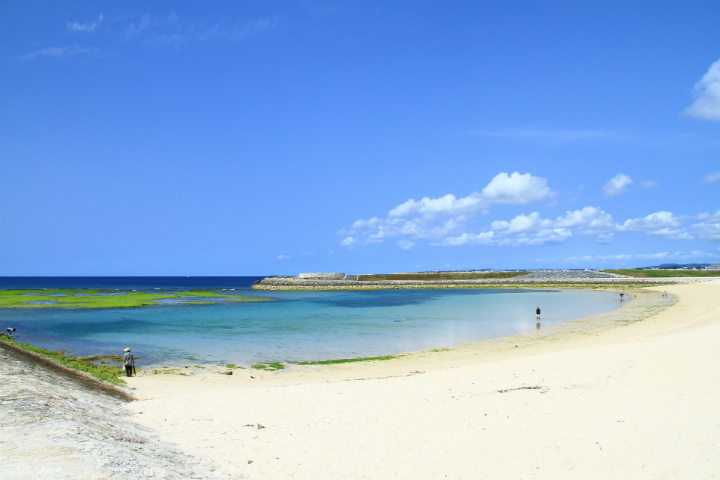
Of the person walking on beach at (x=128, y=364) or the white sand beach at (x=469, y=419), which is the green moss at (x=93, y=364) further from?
the white sand beach at (x=469, y=419)

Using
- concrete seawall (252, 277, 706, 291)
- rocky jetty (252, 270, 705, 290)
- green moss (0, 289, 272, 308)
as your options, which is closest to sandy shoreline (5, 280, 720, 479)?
green moss (0, 289, 272, 308)

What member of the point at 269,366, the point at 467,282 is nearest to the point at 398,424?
the point at 269,366

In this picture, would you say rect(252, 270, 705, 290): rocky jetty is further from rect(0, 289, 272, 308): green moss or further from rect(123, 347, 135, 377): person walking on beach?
rect(123, 347, 135, 377): person walking on beach

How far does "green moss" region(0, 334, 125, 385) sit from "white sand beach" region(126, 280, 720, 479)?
1.38 metres

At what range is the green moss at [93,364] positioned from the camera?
17750 millimetres

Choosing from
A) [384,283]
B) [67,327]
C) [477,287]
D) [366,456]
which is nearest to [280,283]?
[384,283]

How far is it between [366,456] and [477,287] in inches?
4353

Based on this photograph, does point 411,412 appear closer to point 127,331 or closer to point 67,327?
point 127,331

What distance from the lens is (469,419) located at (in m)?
11.3

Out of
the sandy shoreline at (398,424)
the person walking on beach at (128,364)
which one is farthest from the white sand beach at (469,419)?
the person walking on beach at (128,364)

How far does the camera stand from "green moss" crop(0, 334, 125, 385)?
17750mm

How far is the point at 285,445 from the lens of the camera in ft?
32.4

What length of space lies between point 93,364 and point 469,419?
769 inches

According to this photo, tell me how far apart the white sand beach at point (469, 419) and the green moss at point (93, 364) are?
1377 millimetres
